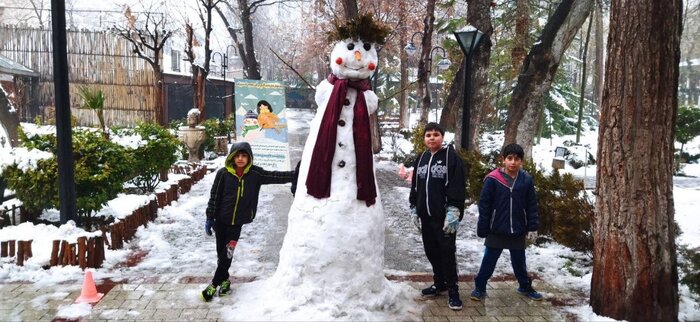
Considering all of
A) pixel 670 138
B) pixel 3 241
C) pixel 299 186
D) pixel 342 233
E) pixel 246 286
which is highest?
pixel 670 138

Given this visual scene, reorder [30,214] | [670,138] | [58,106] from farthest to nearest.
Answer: [30,214], [58,106], [670,138]

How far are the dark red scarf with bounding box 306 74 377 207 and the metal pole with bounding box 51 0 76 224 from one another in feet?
12.3

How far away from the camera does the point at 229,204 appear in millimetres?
4891

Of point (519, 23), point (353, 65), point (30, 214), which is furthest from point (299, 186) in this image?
point (519, 23)

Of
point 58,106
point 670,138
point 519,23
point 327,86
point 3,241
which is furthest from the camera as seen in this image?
point 519,23

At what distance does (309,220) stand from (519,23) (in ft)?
44.9

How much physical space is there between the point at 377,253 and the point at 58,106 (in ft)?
15.3

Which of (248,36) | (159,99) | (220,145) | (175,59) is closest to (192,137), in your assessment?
(220,145)

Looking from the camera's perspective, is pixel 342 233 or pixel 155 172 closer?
pixel 342 233

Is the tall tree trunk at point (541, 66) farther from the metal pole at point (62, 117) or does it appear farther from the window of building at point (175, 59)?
the window of building at point (175, 59)

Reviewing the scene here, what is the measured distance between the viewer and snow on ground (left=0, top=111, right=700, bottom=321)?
545 cm

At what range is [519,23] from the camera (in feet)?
52.2

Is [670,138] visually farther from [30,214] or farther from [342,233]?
[30,214]

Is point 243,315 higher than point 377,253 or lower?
lower
